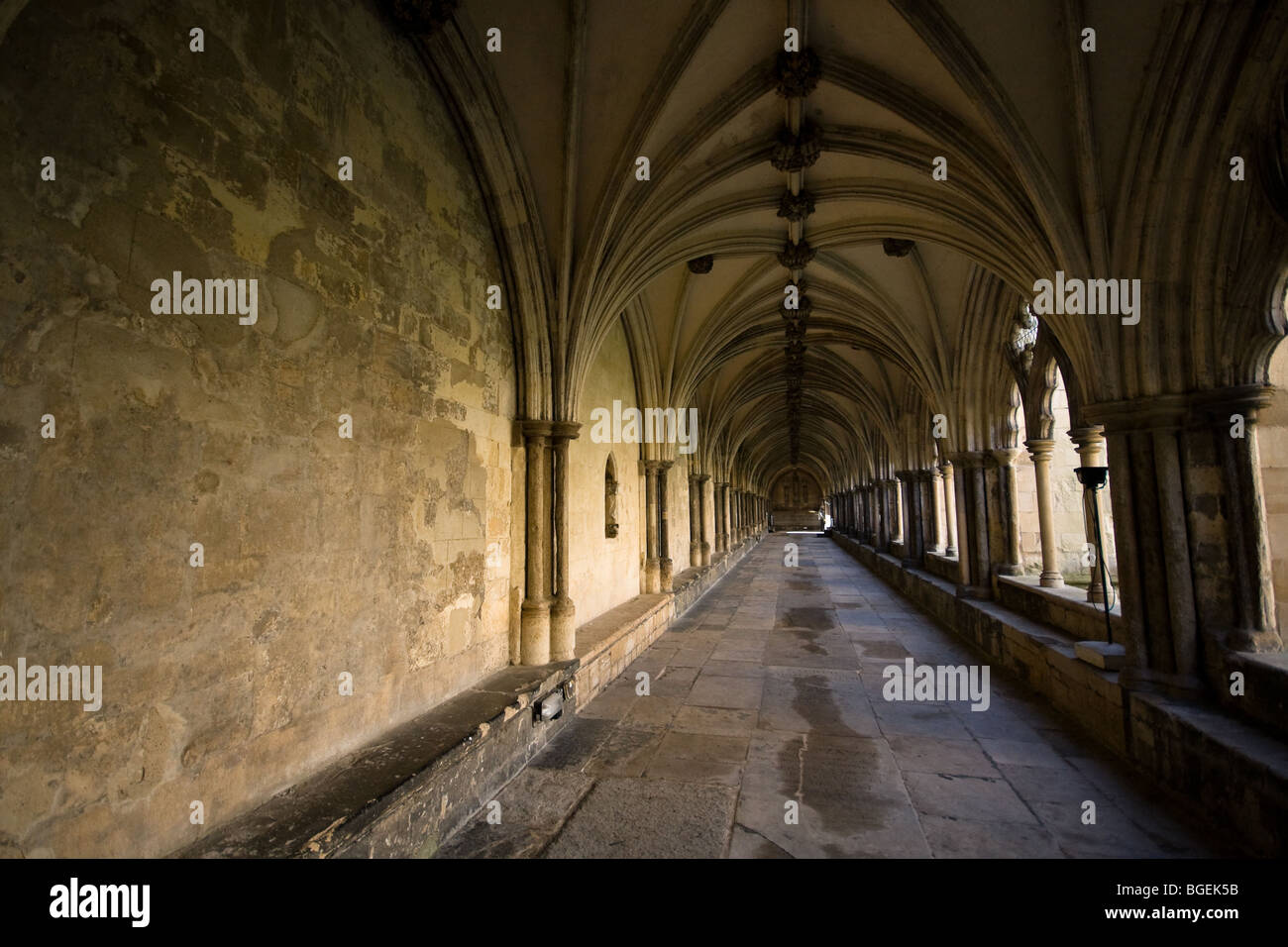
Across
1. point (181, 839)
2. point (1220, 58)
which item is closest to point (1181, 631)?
point (1220, 58)

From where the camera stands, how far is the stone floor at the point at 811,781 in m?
2.98

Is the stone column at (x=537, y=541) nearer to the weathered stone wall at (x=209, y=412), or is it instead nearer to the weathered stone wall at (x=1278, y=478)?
the weathered stone wall at (x=209, y=412)

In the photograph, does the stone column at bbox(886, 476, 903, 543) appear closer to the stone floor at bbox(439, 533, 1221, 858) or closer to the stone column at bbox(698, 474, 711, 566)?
the stone column at bbox(698, 474, 711, 566)

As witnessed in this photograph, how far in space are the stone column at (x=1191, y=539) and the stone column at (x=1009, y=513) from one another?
426 cm

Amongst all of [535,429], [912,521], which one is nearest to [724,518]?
[912,521]

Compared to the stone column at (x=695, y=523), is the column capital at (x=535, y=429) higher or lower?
higher

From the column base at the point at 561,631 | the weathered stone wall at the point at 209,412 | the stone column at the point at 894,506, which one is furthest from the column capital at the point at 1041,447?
the stone column at the point at 894,506

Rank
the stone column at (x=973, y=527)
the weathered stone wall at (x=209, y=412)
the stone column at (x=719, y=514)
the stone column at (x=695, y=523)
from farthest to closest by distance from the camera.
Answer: the stone column at (x=719, y=514)
the stone column at (x=695, y=523)
the stone column at (x=973, y=527)
the weathered stone wall at (x=209, y=412)

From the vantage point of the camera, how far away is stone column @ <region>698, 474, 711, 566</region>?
1518 centimetres

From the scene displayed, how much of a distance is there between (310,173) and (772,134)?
4.63 metres

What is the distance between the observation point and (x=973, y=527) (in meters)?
8.59
